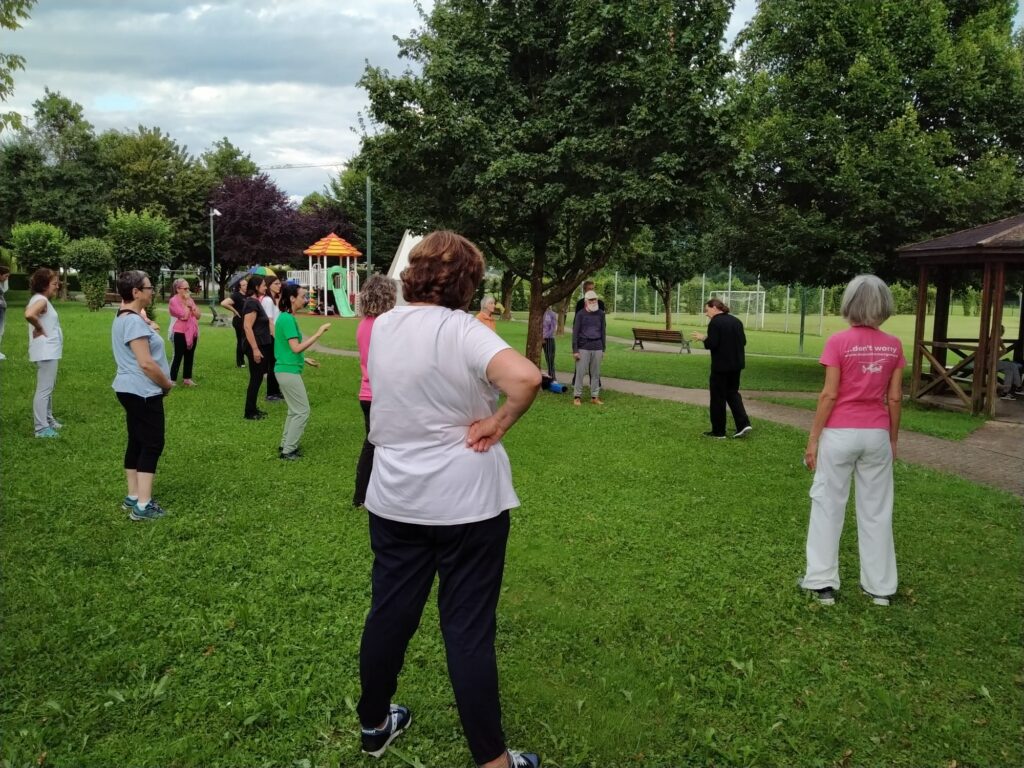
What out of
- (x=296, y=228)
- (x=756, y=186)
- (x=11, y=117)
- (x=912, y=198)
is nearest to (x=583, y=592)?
(x=11, y=117)

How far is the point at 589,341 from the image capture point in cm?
1142

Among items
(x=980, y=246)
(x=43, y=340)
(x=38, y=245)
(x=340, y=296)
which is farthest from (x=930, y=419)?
(x=38, y=245)

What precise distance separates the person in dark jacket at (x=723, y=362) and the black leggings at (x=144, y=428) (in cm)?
601

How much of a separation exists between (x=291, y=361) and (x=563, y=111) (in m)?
6.13

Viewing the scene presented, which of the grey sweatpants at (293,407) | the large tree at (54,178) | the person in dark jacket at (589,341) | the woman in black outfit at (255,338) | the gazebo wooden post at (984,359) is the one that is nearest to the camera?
the grey sweatpants at (293,407)

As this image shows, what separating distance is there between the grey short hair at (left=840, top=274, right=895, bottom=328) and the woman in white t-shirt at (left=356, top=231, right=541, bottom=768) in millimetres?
2632

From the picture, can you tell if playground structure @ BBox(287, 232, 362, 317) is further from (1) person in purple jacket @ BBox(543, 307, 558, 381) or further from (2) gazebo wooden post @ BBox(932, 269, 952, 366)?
(2) gazebo wooden post @ BBox(932, 269, 952, 366)

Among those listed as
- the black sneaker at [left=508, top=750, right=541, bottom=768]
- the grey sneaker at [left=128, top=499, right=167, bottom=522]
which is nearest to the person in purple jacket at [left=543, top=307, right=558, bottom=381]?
the grey sneaker at [left=128, top=499, right=167, bottom=522]

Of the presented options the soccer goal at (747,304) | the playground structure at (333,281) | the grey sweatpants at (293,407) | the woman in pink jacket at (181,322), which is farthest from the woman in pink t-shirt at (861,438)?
the soccer goal at (747,304)

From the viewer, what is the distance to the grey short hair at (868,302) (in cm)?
421

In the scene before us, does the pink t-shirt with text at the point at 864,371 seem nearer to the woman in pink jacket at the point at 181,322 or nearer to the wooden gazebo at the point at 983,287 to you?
the wooden gazebo at the point at 983,287

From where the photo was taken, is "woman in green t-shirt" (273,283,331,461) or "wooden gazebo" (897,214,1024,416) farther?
"wooden gazebo" (897,214,1024,416)

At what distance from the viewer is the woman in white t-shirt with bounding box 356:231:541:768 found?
2500 mm

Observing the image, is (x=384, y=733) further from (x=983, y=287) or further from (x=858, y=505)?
(x=983, y=287)
